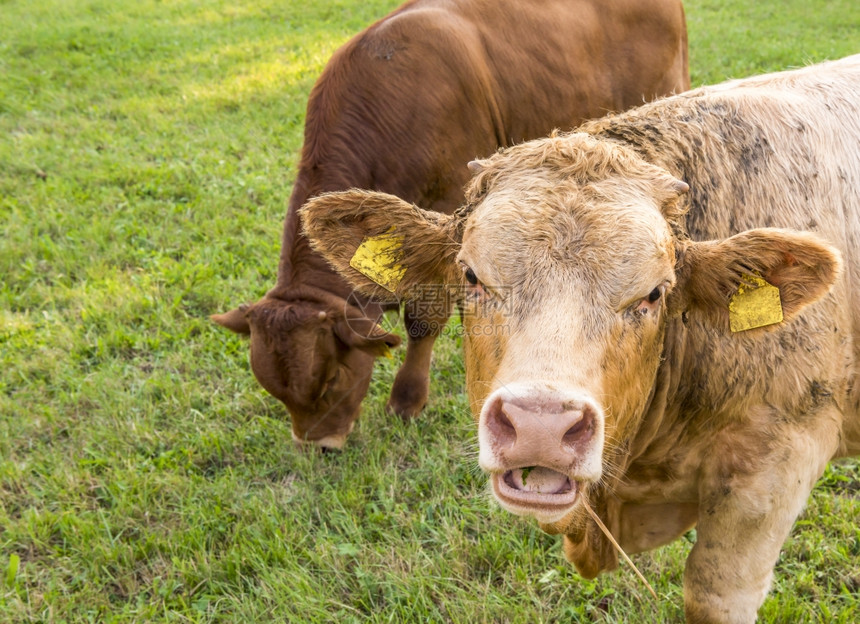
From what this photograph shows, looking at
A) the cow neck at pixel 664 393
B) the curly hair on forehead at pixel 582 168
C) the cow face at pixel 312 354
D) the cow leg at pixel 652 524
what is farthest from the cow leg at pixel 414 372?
the curly hair on forehead at pixel 582 168

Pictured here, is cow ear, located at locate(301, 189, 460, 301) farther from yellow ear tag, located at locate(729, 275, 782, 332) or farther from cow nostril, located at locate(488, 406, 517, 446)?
yellow ear tag, located at locate(729, 275, 782, 332)

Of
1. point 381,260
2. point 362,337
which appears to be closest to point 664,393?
point 381,260

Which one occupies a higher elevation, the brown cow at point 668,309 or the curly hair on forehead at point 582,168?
the curly hair on forehead at point 582,168

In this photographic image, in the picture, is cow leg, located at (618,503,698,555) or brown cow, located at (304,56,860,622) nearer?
brown cow, located at (304,56,860,622)

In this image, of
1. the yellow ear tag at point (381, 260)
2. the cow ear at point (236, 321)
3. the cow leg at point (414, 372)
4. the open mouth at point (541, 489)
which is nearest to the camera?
the open mouth at point (541, 489)

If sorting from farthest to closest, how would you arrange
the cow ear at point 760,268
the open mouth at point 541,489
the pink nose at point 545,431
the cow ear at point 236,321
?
the cow ear at point 236,321 → the cow ear at point 760,268 → the open mouth at point 541,489 → the pink nose at point 545,431

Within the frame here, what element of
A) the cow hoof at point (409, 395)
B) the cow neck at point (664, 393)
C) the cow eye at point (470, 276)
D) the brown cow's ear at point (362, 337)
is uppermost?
the cow eye at point (470, 276)

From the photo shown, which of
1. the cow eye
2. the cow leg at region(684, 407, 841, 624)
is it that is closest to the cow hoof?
the cow leg at region(684, 407, 841, 624)

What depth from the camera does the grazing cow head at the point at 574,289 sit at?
185cm

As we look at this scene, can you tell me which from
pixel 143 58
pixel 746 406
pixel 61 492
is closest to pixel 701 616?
pixel 746 406

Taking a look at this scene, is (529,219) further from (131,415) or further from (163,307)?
(163,307)

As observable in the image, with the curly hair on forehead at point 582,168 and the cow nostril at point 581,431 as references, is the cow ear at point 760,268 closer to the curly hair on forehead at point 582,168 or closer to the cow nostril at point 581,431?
the curly hair on forehead at point 582,168

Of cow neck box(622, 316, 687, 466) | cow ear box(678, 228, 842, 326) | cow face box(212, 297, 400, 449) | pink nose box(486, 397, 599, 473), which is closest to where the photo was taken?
pink nose box(486, 397, 599, 473)

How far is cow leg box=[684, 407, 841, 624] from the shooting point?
2396mm
